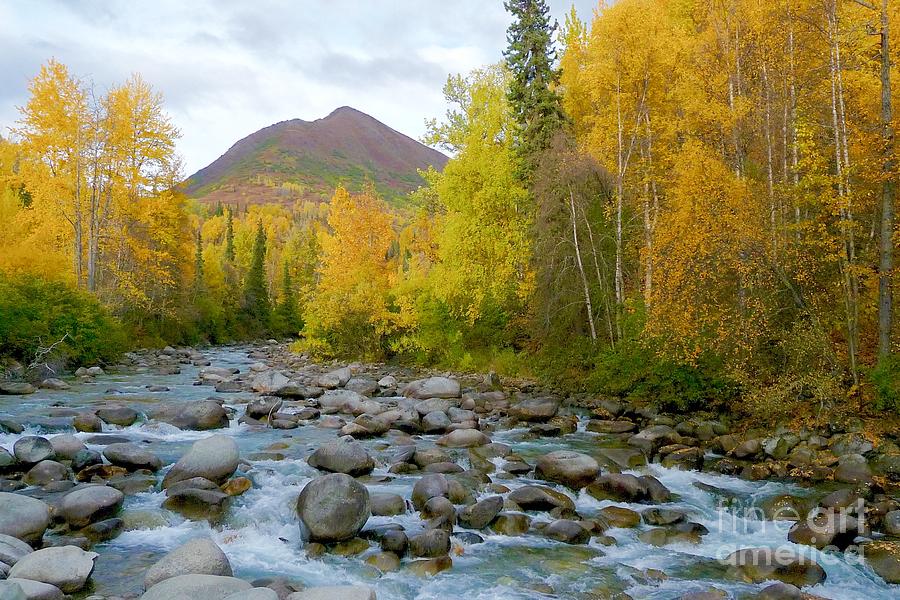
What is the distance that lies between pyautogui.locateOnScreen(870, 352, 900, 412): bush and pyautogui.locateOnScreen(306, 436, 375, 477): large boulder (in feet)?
34.3

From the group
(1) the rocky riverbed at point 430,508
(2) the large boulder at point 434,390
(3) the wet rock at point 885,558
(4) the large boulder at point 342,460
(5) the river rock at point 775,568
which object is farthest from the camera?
(2) the large boulder at point 434,390

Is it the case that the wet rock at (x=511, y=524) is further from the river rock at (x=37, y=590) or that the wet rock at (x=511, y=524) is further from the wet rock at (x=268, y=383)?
the wet rock at (x=268, y=383)

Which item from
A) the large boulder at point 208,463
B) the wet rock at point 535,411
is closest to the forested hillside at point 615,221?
the wet rock at point 535,411

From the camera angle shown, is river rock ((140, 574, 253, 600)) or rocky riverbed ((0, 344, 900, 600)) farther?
rocky riverbed ((0, 344, 900, 600))

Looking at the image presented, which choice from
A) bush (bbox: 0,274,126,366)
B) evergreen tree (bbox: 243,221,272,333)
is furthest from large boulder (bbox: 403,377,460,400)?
evergreen tree (bbox: 243,221,272,333)

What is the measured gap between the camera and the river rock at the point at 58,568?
19.7 ft

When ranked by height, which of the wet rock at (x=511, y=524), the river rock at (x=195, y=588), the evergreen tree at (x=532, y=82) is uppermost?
the evergreen tree at (x=532, y=82)

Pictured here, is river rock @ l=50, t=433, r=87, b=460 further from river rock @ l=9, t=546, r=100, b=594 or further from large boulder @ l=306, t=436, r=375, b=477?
river rock @ l=9, t=546, r=100, b=594

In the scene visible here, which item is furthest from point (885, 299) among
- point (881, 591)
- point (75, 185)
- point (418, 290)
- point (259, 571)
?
point (75, 185)

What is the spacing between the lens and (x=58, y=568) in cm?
616

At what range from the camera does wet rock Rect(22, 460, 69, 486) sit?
9273 mm

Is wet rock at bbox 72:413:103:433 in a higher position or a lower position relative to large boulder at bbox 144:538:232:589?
higher

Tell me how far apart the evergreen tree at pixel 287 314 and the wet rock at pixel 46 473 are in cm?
5303

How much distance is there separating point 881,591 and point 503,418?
10154mm
